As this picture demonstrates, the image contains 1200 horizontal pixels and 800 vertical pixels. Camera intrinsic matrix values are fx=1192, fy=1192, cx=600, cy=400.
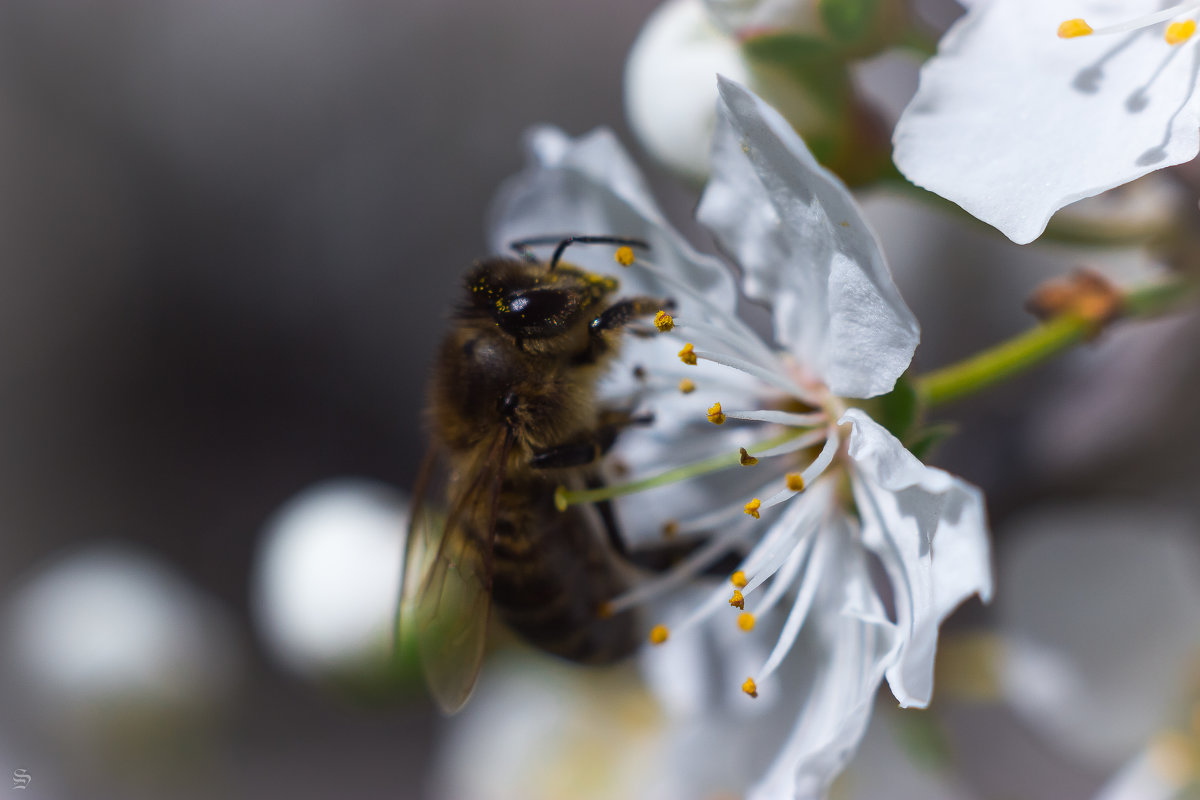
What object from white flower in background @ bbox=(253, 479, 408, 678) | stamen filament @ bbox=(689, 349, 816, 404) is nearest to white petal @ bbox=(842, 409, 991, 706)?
stamen filament @ bbox=(689, 349, 816, 404)

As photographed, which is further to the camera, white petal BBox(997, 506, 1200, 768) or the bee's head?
white petal BBox(997, 506, 1200, 768)

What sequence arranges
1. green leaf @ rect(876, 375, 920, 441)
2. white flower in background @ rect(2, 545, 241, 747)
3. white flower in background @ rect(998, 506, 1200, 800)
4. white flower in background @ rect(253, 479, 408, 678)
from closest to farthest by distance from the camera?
green leaf @ rect(876, 375, 920, 441)
white flower in background @ rect(998, 506, 1200, 800)
white flower in background @ rect(253, 479, 408, 678)
white flower in background @ rect(2, 545, 241, 747)

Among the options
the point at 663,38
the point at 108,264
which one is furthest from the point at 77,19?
the point at 663,38

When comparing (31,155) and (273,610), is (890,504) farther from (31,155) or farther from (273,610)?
(31,155)

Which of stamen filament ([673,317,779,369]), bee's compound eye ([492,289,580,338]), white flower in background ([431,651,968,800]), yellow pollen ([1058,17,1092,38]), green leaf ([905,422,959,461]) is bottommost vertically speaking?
white flower in background ([431,651,968,800])

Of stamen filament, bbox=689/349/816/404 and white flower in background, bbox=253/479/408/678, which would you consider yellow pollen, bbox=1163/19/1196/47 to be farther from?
white flower in background, bbox=253/479/408/678

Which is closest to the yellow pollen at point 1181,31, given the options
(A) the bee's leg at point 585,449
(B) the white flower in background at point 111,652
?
(A) the bee's leg at point 585,449
